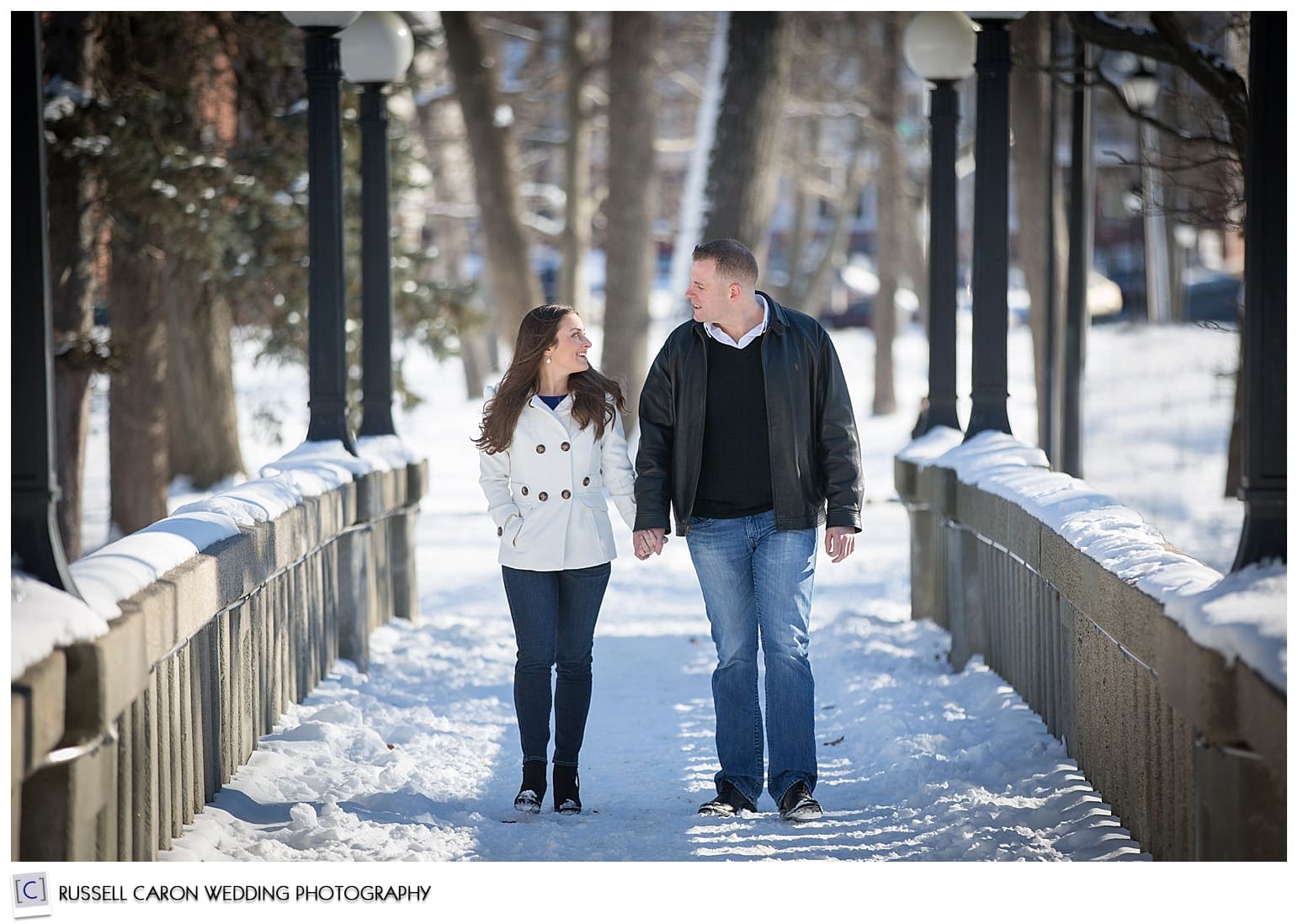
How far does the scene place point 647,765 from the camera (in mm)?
6418

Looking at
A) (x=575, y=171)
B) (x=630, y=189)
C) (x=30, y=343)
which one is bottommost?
(x=30, y=343)

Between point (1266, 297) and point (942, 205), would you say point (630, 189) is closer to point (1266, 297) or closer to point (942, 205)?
point (942, 205)

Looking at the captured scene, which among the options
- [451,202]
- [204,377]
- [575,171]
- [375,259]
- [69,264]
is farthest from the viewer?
[451,202]

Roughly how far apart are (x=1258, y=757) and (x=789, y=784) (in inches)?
73.0

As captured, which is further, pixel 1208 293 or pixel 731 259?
pixel 1208 293

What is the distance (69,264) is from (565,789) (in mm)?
8361

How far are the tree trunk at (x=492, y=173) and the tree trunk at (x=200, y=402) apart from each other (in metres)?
3.40

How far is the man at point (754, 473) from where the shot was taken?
17.5 feet

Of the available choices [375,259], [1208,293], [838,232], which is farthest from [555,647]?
[1208,293]

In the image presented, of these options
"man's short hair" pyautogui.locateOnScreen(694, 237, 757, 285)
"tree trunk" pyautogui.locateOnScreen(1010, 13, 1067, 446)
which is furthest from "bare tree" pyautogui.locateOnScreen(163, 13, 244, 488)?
"man's short hair" pyautogui.locateOnScreen(694, 237, 757, 285)

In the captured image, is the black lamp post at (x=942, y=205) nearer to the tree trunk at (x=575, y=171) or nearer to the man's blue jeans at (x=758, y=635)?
the man's blue jeans at (x=758, y=635)

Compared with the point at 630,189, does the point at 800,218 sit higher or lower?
higher

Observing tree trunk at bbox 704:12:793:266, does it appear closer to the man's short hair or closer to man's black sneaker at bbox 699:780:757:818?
the man's short hair

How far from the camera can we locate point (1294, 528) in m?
4.18
